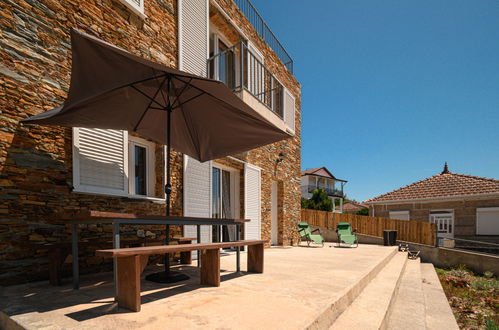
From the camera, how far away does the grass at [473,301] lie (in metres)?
4.71

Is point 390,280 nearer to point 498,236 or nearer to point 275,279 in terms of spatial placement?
point 275,279

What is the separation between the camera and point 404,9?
26.2ft

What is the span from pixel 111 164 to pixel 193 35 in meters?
3.62

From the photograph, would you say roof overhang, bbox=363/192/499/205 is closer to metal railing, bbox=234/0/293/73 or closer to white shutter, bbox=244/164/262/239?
metal railing, bbox=234/0/293/73

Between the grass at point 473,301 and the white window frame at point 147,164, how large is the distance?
577cm

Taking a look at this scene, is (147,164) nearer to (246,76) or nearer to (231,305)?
(231,305)

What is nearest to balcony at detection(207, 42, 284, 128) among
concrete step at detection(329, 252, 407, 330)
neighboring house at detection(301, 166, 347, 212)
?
concrete step at detection(329, 252, 407, 330)

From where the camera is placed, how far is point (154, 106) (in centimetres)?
400

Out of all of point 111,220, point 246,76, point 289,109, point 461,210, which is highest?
point 246,76

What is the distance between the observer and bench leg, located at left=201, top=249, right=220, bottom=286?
3088 mm

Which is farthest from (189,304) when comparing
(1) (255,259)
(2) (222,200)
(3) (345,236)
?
(3) (345,236)

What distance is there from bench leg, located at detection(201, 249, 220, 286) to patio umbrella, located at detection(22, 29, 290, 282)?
0.50 meters

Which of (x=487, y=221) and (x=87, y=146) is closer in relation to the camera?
(x=87, y=146)

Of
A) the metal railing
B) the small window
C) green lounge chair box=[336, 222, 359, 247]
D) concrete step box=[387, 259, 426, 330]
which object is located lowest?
green lounge chair box=[336, 222, 359, 247]
